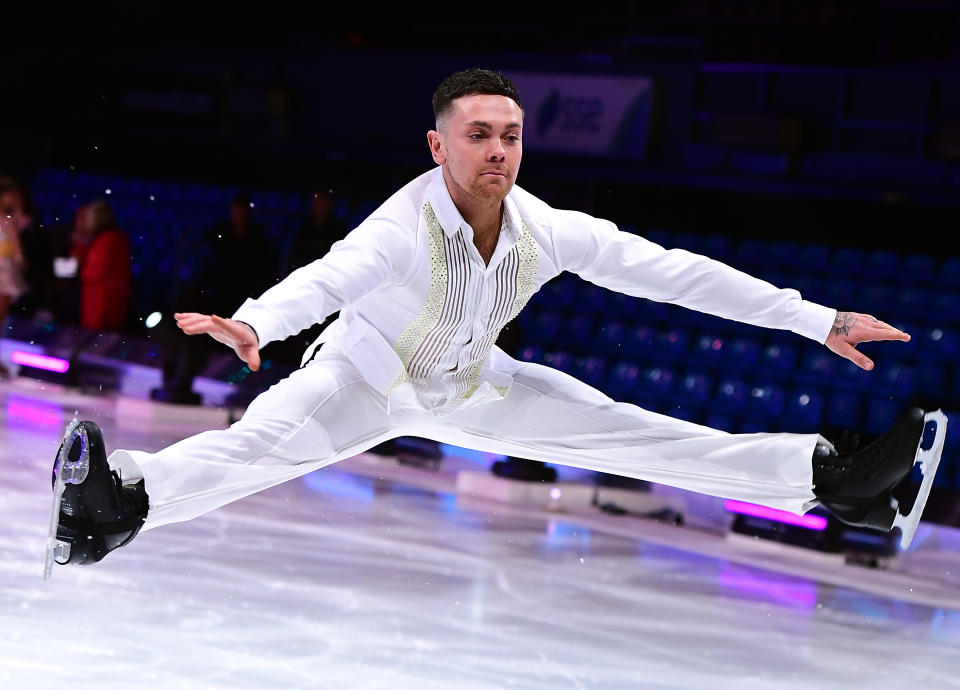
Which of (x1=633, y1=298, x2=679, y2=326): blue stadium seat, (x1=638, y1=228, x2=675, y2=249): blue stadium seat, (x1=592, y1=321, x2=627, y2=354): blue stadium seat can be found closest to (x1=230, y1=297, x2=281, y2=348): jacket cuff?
(x1=592, y1=321, x2=627, y2=354): blue stadium seat

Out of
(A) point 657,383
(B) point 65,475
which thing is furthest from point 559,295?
(B) point 65,475

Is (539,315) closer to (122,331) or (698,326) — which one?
(698,326)

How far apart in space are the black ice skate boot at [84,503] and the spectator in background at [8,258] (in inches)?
259

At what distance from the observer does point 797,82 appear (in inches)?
364

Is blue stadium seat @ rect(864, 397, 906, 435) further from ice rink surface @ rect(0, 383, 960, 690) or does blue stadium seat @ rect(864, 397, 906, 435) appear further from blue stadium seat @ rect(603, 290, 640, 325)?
blue stadium seat @ rect(603, 290, 640, 325)

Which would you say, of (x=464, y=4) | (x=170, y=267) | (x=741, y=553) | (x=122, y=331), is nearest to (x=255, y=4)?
(x=464, y=4)

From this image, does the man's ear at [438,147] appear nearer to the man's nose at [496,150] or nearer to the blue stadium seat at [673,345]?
the man's nose at [496,150]

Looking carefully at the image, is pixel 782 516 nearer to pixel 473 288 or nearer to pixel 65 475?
pixel 473 288

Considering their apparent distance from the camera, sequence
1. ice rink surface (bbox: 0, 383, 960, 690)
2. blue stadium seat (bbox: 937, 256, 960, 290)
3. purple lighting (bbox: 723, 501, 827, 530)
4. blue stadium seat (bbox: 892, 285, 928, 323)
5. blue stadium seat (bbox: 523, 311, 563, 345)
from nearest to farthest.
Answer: ice rink surface (bbox: 0, 383, 960, 690), purple lighting (bbox: 723, 501, 827, 530), blue stadium seat (bbox: 892, 285, 928, 323), blue stadium seat (bbox: 937, 256, 960, 290), blue stadium seat (bbox: 523, 311, 563, 345)

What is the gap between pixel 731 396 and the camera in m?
7.47

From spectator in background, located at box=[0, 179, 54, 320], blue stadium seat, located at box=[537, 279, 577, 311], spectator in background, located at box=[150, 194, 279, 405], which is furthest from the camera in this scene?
spectator in background, located at box=[0, 179, 54, 320]

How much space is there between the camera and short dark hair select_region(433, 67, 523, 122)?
3348mm

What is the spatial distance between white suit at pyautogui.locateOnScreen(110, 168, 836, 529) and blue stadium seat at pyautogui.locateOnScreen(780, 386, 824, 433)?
11.9 ft

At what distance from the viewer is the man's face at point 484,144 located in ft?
10.9
